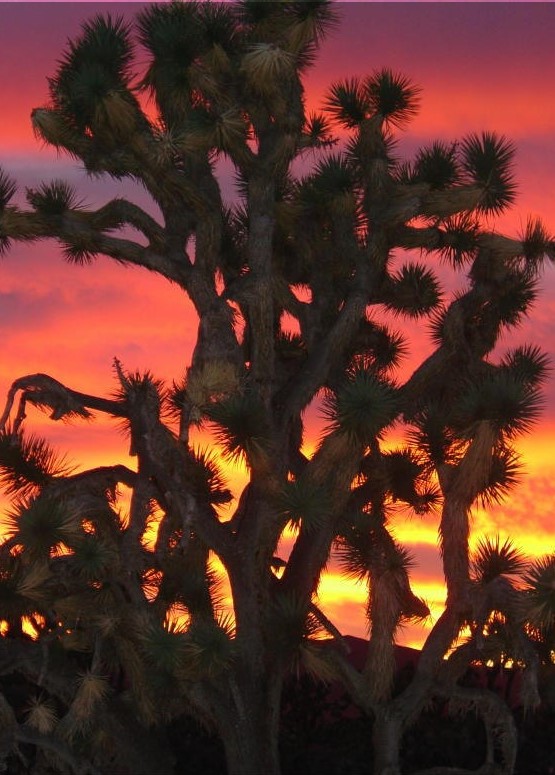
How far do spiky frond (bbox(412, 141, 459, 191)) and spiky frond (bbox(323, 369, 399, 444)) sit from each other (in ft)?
7.17

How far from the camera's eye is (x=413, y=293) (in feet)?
38.8

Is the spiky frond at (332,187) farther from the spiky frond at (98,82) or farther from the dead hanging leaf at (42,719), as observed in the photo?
the dead hanging leaf at (42,719)

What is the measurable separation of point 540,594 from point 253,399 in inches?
98.8

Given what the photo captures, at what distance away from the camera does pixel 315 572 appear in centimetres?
1088

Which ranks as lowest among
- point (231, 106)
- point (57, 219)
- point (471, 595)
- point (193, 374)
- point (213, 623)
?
point (213, 623)

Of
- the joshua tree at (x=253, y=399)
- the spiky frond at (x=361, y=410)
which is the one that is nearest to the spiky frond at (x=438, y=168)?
the joshua tree at (x=253, y=399)

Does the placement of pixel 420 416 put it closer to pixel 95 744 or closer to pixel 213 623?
pixel 213 623

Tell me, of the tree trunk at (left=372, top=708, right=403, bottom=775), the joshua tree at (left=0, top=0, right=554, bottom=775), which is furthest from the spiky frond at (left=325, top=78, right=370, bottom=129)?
the tree trunk at (left=372, top=708, right=403, bottom=775)

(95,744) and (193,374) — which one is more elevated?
(193,374)

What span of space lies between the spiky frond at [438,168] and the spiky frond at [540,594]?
10.6 feet

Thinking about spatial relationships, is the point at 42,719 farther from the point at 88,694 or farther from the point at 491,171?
the point at 491,171

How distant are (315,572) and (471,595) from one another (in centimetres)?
129

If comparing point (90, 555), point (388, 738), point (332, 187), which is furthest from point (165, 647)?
point (332, 187)

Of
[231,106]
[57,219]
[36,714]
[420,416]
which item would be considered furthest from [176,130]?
[36,714]
